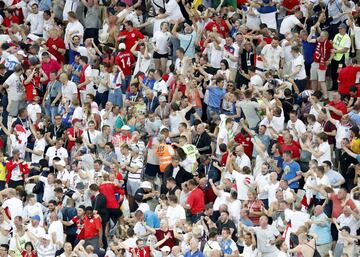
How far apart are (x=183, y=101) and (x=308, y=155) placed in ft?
10.6

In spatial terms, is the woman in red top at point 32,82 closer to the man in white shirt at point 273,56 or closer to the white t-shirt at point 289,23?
the man in white shirt at point 273,56

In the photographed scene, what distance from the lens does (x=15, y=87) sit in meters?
34.4

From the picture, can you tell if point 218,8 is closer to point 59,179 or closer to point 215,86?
point 215,86

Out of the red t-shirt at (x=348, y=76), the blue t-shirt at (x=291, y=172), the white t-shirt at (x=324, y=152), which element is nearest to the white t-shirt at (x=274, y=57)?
the red t-shirt at (x=348, y=76)

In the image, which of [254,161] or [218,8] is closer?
[254,161]

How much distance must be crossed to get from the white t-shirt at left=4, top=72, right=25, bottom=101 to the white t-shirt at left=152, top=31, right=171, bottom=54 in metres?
3.07

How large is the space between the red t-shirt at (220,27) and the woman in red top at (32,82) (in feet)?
12.3

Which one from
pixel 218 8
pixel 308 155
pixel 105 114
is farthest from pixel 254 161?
pixel 218 8

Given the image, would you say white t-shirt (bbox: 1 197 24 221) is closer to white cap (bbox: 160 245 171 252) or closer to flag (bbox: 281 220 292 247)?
white cap (bbox: 160 245 171 252)

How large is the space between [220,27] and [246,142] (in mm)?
4607

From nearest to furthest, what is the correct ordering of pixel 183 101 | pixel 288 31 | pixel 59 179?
pixel 59 179, pixel 183 101, pixel 288 31

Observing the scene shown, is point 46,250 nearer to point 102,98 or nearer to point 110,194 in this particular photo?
point 110,194

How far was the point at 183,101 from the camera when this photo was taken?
106 ft

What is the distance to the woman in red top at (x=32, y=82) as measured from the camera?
34.4 m
